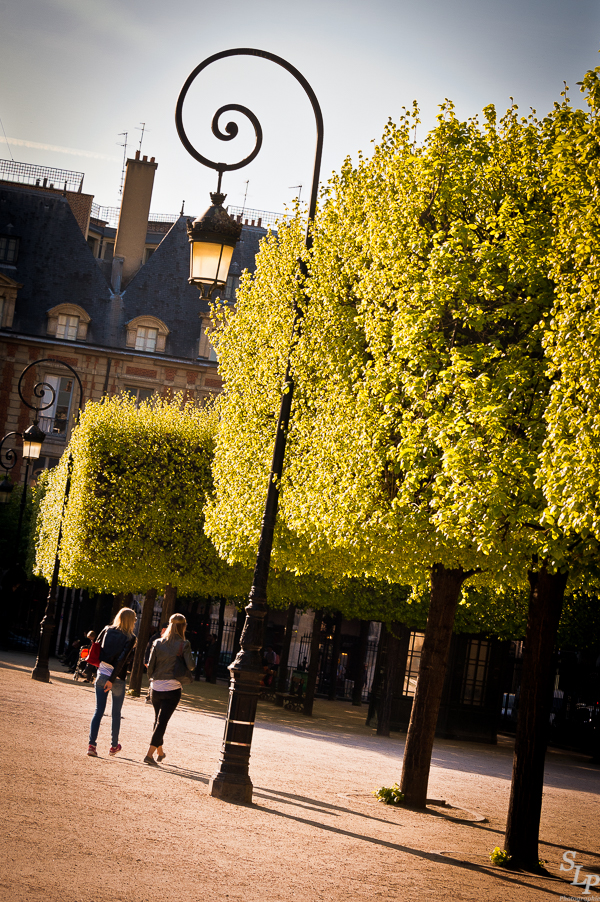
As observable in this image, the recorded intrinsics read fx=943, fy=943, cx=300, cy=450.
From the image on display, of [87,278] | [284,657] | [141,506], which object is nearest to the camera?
[141,506]

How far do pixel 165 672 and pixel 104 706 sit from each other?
79 centimetres

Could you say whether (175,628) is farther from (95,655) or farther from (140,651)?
(140,651)

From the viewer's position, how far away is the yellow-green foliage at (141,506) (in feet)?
75.0

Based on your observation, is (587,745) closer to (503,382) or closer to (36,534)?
(36,534)

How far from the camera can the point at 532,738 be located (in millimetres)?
8945

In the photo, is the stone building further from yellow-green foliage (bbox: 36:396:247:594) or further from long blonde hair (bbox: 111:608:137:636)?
long blonde hair (bbox: 111:608:137:636)

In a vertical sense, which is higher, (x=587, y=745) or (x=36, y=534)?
(x=36, y=534)

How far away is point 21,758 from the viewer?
974 centimetres

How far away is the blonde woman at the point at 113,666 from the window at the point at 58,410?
31.7m

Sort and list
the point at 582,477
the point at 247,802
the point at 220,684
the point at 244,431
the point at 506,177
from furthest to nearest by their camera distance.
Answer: the point at 220,684
the point at 244,431
the point at 506,177
the point at 247,802
the point at 582,477

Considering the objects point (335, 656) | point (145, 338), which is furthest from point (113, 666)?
point (145, 338)

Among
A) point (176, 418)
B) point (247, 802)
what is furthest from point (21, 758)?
point (176, 418)

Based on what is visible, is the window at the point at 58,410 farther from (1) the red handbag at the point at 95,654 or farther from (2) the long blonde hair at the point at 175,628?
(2) the long blonde hair at the point at 175,628

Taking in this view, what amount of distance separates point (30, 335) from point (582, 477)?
Result: 38520 mm
